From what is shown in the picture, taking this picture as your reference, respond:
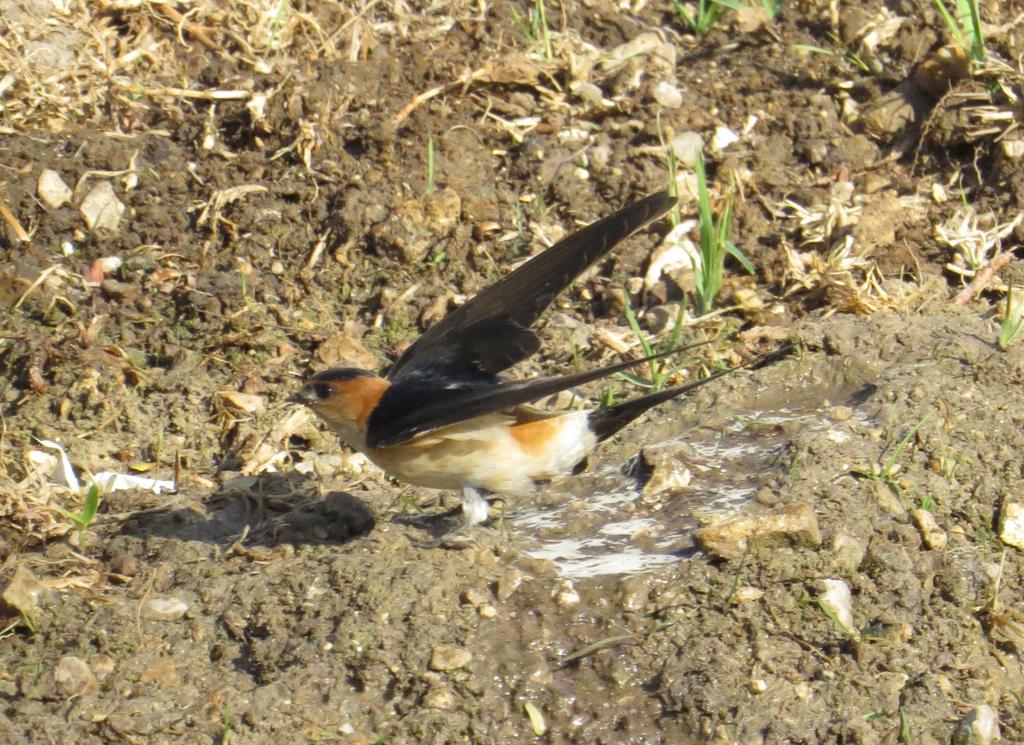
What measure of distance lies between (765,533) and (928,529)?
21.4 inches

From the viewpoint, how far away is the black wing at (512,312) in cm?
470

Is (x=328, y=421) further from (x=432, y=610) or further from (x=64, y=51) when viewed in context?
(x=64, y=51)

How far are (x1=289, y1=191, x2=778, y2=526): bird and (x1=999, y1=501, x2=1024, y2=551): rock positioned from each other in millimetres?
979

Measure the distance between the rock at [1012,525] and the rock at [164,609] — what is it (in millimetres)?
2459

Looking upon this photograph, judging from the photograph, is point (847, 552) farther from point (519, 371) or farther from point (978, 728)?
point (519, 371)

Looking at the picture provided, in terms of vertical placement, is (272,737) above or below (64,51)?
below

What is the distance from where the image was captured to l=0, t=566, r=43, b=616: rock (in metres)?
3.94

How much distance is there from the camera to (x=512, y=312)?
4980 millimetres

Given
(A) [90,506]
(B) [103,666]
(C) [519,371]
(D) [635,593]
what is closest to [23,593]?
(B) [103,666]

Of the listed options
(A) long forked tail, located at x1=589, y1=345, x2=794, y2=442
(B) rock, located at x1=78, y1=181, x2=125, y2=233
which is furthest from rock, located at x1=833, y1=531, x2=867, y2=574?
(B) rock, located at x1=78, y1=181, x2=125, y2=233

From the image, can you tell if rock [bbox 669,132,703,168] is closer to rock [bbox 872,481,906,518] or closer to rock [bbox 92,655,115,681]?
rock [bbox 872,481,906,518]

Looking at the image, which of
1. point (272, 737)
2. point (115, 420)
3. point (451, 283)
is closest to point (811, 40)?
point (451, 283)

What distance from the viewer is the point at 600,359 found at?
18.4 ft

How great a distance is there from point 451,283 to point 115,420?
153 cm
